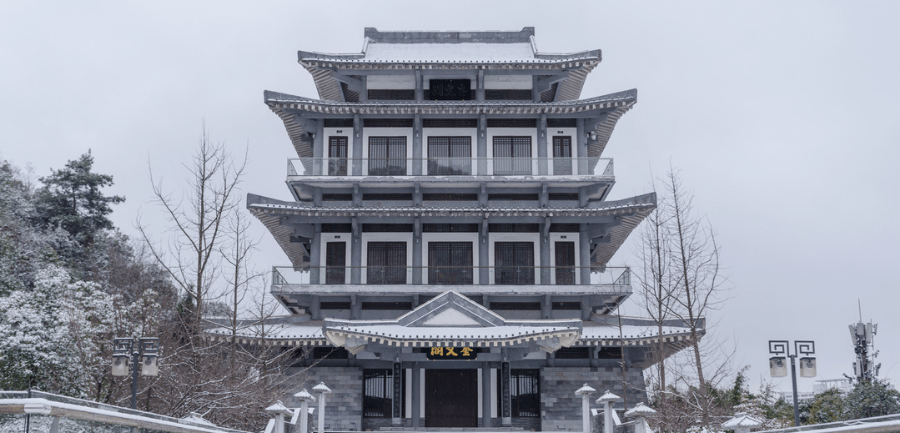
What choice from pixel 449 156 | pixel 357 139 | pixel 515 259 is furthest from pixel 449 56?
pixel 515 259

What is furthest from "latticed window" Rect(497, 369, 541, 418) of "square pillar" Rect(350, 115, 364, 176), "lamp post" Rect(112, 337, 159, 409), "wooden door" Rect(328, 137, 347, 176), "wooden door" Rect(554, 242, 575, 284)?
"lamp post" Rect(112, 337, 159, 409)

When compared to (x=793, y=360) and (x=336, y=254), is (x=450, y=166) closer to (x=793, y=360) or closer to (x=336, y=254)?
(x=336, y=254)

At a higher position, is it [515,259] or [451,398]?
[515,259]

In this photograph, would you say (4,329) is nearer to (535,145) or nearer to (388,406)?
(388,406)

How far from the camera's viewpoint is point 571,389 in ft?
90.0

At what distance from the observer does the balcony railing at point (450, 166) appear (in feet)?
97.5

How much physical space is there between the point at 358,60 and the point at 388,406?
12.2 metres

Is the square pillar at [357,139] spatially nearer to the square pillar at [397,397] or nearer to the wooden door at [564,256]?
the square pillar at [397,397]

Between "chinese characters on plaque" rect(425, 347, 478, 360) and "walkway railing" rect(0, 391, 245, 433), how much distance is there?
46.8 feet

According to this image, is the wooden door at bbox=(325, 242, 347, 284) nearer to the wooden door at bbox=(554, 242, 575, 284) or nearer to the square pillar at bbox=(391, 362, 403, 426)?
the square pillar at bbox=(391, 362, 403, 426)

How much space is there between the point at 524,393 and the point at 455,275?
15.6 ft

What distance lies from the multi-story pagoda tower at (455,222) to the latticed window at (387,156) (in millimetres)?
51

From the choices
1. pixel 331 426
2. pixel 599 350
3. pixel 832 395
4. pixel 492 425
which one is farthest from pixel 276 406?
pixel 832 395

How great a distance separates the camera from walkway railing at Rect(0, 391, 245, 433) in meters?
7.35
